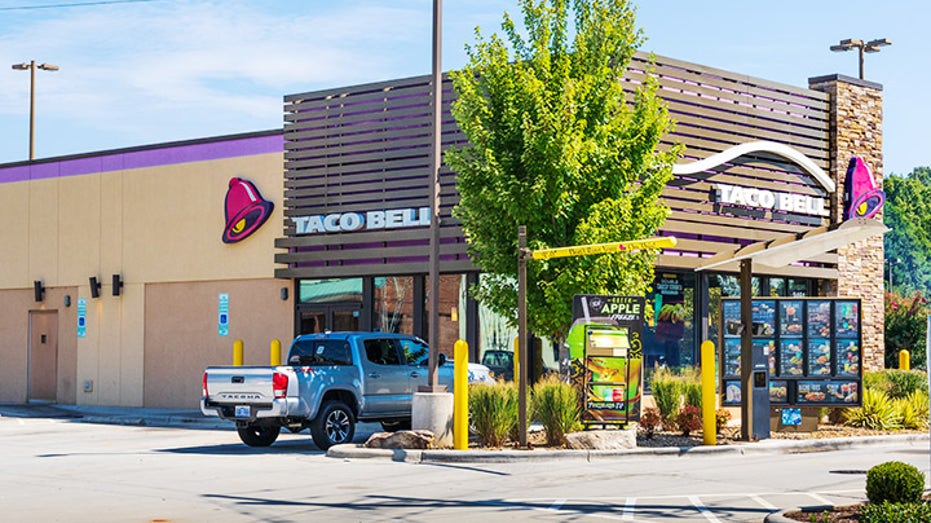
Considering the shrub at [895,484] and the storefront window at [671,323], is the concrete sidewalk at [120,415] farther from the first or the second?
the shrub at [895,484]

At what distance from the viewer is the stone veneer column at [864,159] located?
32.3m

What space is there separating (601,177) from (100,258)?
57.8 feet

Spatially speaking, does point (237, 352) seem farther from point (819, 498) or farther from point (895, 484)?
point (895, 484)

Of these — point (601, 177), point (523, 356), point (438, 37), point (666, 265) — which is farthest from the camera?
point (666, 265)

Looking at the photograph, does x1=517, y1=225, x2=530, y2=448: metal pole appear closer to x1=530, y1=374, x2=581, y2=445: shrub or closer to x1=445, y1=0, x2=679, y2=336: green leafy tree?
x1=530, y1=374, x2=581, y2=445: shrub

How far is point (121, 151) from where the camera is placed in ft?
112

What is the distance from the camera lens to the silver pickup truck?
795 inches

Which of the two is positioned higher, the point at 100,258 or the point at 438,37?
the point at 438,37

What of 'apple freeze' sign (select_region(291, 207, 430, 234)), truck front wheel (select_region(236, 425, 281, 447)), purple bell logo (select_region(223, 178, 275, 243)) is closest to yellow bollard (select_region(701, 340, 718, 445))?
truck front wheel (select_region(236, 425, 281, 447))

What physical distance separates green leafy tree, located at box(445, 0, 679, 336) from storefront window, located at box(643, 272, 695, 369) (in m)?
4.95

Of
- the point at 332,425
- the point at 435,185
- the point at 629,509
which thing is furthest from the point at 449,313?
the point at 629,509

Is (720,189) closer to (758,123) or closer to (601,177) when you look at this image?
(758,123)

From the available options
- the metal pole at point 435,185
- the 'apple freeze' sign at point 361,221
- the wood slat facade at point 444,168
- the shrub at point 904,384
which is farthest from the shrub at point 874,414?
the 'apple freeze' sign at point 361,221

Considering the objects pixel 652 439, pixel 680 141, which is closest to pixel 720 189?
pixel 680 141
